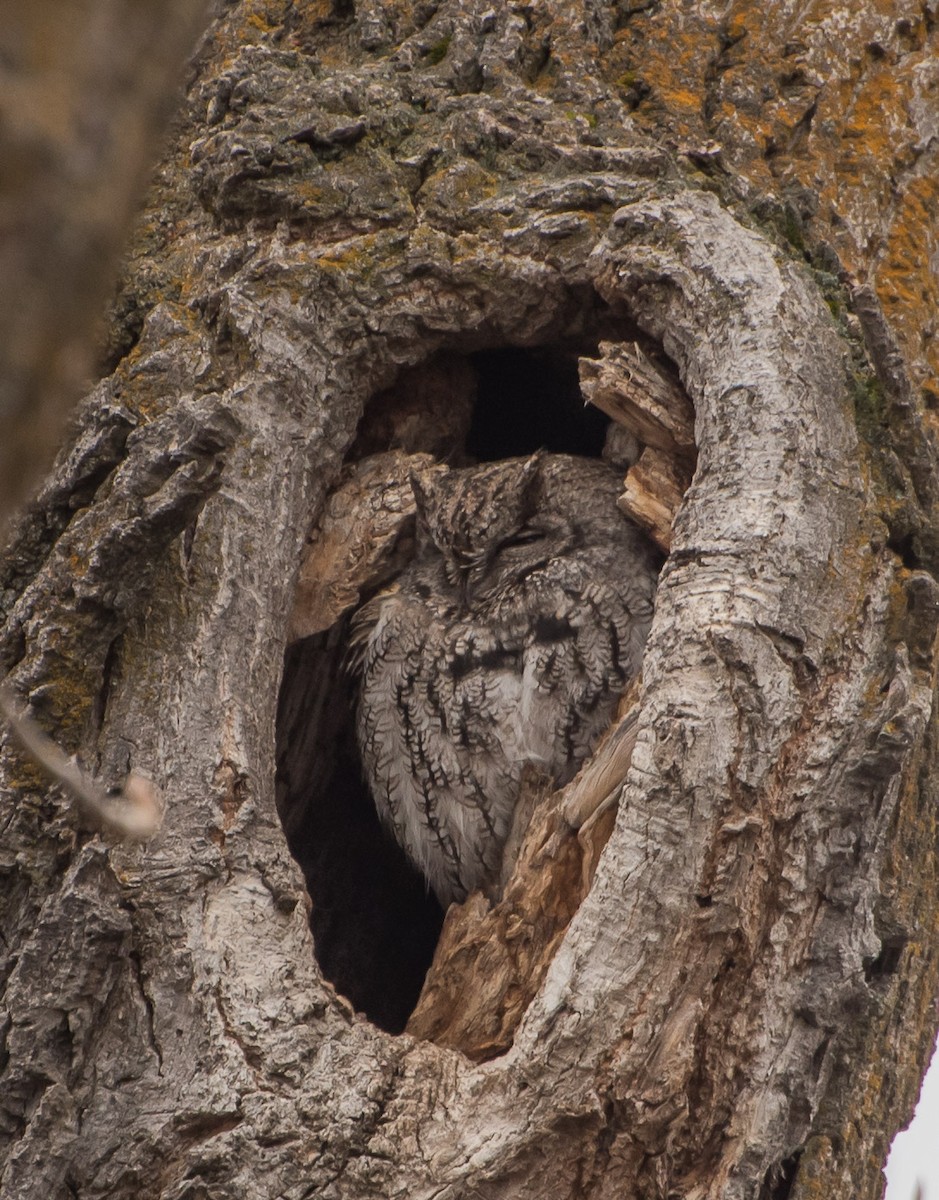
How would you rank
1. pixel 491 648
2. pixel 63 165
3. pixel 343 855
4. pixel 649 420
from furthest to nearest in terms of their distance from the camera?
pixel 343 855 → pixel 491 648 → pixel 649 420 → pixel 63 165

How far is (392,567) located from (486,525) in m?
0.26

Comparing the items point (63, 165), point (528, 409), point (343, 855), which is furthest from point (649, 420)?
point (63, 165)

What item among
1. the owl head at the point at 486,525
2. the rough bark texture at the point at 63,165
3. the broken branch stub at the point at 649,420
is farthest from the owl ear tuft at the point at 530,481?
the rough bark texture at the point at 63,165

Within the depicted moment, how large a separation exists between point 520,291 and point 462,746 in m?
1.13

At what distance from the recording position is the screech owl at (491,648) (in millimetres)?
3090

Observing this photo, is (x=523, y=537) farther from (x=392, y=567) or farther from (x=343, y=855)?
(x=343, y=855)

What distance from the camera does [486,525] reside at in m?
3.27

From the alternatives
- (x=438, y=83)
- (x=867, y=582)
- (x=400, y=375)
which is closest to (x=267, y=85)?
(x=438, y=83)

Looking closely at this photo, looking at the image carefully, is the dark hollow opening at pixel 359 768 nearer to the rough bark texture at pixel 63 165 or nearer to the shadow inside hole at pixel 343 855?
the shadow inside hole at pixel 343 855

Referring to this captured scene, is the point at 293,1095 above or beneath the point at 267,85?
beneath

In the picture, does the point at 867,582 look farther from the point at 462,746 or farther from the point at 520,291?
the point at 462,746

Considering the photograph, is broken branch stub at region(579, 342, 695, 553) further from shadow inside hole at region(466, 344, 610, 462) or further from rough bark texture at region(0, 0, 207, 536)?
rough bark texture at region(0, 0, 207, 536)

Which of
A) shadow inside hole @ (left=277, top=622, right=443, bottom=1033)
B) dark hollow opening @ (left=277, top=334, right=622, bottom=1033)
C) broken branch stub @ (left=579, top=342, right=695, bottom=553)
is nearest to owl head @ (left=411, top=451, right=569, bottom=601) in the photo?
dark hollow opening @ (left=277, top=334, right=622, bottom=1033)

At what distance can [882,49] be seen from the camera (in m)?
3.02
